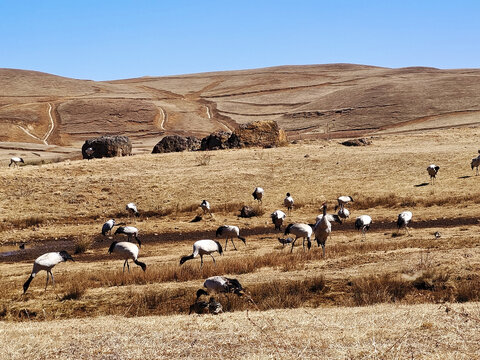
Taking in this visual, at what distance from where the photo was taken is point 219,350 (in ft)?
34.0

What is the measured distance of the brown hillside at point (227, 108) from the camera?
106 metres

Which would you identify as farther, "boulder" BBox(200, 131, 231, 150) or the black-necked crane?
"boulder" BBox(200, 131, 231, 150)

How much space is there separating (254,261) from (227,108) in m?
130

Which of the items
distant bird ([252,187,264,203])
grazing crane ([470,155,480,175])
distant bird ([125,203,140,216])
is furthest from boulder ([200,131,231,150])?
grazing crane ([470,155,480,175])

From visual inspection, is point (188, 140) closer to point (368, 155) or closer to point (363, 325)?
point (368, 155)

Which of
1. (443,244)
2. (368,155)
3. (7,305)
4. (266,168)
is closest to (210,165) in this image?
(266,168)

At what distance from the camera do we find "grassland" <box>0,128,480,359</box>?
1102 centimetres

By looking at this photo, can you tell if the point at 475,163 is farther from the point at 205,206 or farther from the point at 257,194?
the point at 205,206

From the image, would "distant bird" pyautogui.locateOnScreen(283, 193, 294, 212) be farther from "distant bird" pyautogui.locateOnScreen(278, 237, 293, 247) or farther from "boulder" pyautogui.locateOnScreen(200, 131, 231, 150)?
"boulder" pyautogui.locateOnScreen(200, 131, 231, 150)

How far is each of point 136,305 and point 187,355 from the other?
7.06m

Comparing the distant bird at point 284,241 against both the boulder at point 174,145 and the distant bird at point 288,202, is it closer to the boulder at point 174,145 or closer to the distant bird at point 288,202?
the distant bird at point 288,202

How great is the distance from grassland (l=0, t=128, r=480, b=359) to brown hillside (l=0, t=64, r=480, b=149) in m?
49.1

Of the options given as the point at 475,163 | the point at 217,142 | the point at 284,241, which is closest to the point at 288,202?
the point at 284,241

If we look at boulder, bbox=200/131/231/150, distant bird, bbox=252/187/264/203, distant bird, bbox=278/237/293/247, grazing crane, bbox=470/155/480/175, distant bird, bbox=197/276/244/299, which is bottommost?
distant bird, bbox=278/237/293/247
